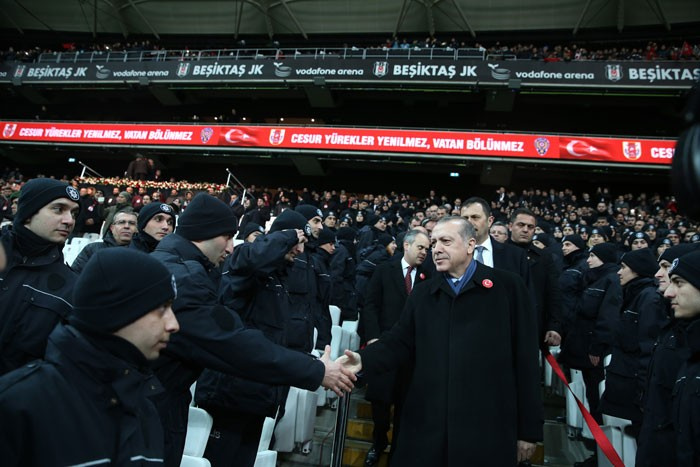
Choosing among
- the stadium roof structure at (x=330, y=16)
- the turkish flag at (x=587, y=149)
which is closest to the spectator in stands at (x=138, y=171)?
the stadium roof structure at (x=330, y=16)

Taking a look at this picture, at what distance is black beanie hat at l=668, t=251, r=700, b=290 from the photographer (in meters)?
2.28

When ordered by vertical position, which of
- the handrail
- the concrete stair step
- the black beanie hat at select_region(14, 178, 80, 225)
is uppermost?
the handrail

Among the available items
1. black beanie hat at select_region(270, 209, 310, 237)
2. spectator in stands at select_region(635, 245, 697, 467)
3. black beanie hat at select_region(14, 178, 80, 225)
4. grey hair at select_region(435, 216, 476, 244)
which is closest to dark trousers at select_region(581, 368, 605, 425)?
spectator in stands at select_region(635, 245, 697, 467)

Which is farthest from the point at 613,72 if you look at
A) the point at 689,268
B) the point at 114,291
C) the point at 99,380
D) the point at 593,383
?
the point at 99,380

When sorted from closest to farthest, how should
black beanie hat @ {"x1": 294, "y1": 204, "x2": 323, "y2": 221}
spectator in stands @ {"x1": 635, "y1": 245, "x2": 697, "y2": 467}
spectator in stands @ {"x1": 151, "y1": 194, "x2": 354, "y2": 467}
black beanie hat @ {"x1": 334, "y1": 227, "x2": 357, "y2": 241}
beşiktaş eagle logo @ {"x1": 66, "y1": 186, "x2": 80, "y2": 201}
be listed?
1. spectator in stands @ {"x1": 151, "y1": 194, "x2": 354, "y2": 467}
2. spectator in stands @ {"x1": 635, "y1": 245, "x2": 697, "y2": 467}
3. beşiktaş eagle logo @ {"x1": 66, "y1": 186, "x2": 80, "y2": 201}
4. black beanie hat @ {"x1": 294, "y1": 204, "x2": 323, "y2": 221}
5. black beanie hat @ {"x1": 334, "y1": 227, "x2": 357, "y2": 241}

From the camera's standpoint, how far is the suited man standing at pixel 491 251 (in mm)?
3590

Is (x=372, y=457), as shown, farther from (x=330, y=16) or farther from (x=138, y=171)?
(x=330, y=16)

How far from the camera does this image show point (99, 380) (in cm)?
130

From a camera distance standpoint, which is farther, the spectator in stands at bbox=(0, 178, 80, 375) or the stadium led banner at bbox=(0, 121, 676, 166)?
the stadium led banner at bbox=(0, 121, 676, 166)

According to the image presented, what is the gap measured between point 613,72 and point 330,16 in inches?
575

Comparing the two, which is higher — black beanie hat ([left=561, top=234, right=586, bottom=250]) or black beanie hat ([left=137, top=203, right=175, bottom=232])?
black beanie hat ([left=561, top=234, right=586, bottom=250])

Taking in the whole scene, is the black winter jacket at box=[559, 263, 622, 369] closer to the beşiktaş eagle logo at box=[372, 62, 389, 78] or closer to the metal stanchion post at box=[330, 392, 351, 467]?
the metal stanchion post at box=[330, 392, 351, 467]

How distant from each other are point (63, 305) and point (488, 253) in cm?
282

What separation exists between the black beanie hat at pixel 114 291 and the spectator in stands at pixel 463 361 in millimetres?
1424
